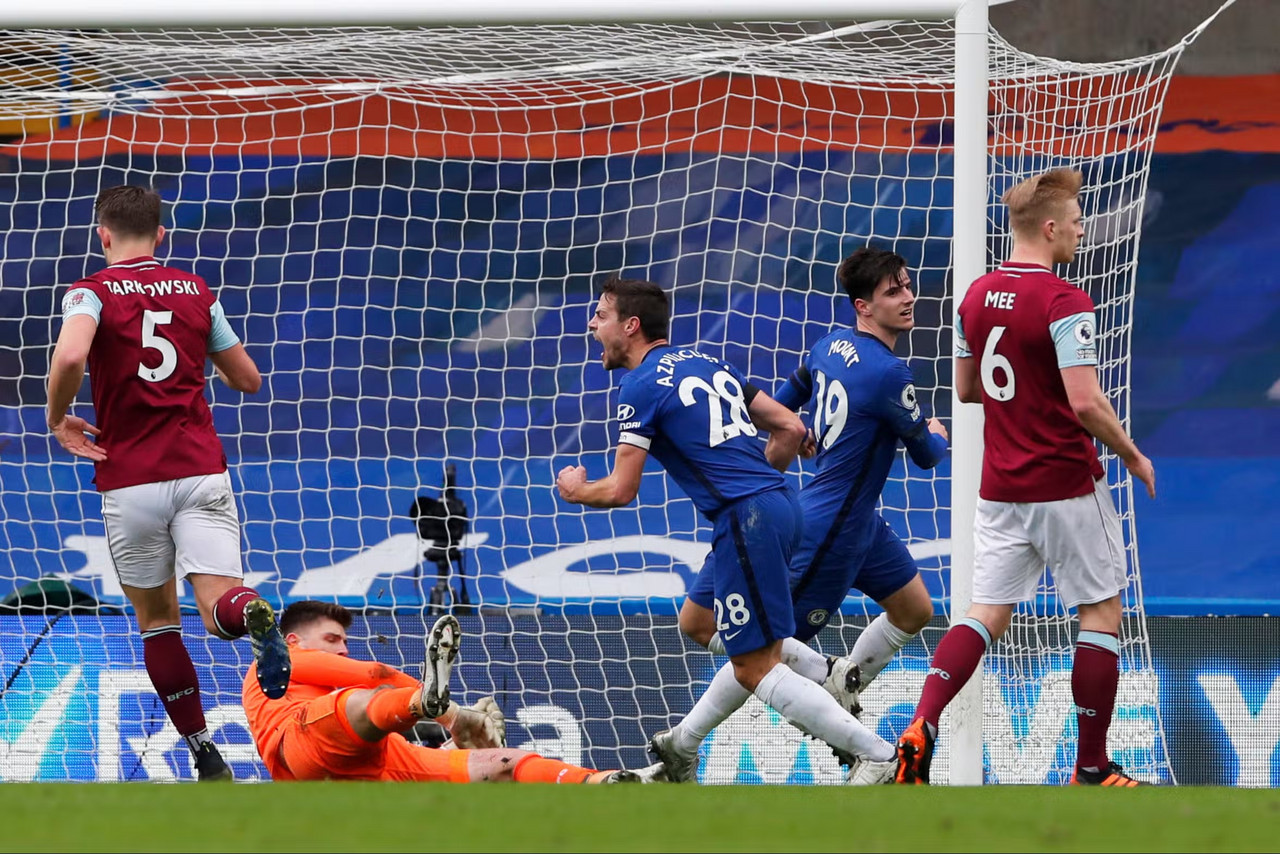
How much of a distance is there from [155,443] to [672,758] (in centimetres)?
184

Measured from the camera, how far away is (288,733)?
5012mm

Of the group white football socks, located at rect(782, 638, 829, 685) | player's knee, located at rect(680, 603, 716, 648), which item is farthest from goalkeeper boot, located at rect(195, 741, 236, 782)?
white football socks, located at rect(782, 638, 829, 685)

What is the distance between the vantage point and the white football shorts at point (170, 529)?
4.93 meters

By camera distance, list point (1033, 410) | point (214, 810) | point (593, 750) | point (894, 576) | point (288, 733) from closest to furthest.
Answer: point (214, 810), point (1033, 410), point (288, 733), point (894, 576), point (593, 750)

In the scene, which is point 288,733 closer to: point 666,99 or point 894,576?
point 894,576

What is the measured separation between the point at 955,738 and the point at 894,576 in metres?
0.59

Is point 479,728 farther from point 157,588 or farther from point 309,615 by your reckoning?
point 157,588

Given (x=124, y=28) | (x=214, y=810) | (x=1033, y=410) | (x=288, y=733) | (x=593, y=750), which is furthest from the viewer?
(x=593, y=750)

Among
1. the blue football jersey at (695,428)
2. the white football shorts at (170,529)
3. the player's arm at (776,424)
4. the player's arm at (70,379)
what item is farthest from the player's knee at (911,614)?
the player's arm at (70,379)

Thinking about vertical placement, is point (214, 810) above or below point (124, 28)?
below

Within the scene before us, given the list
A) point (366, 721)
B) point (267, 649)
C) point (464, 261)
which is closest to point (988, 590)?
point (366, 721)

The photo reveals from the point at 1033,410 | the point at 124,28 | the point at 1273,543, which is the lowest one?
the point at 1273,543

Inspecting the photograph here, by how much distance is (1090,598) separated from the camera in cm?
451

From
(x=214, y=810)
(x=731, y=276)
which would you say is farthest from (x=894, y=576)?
(x=731, y=276)
